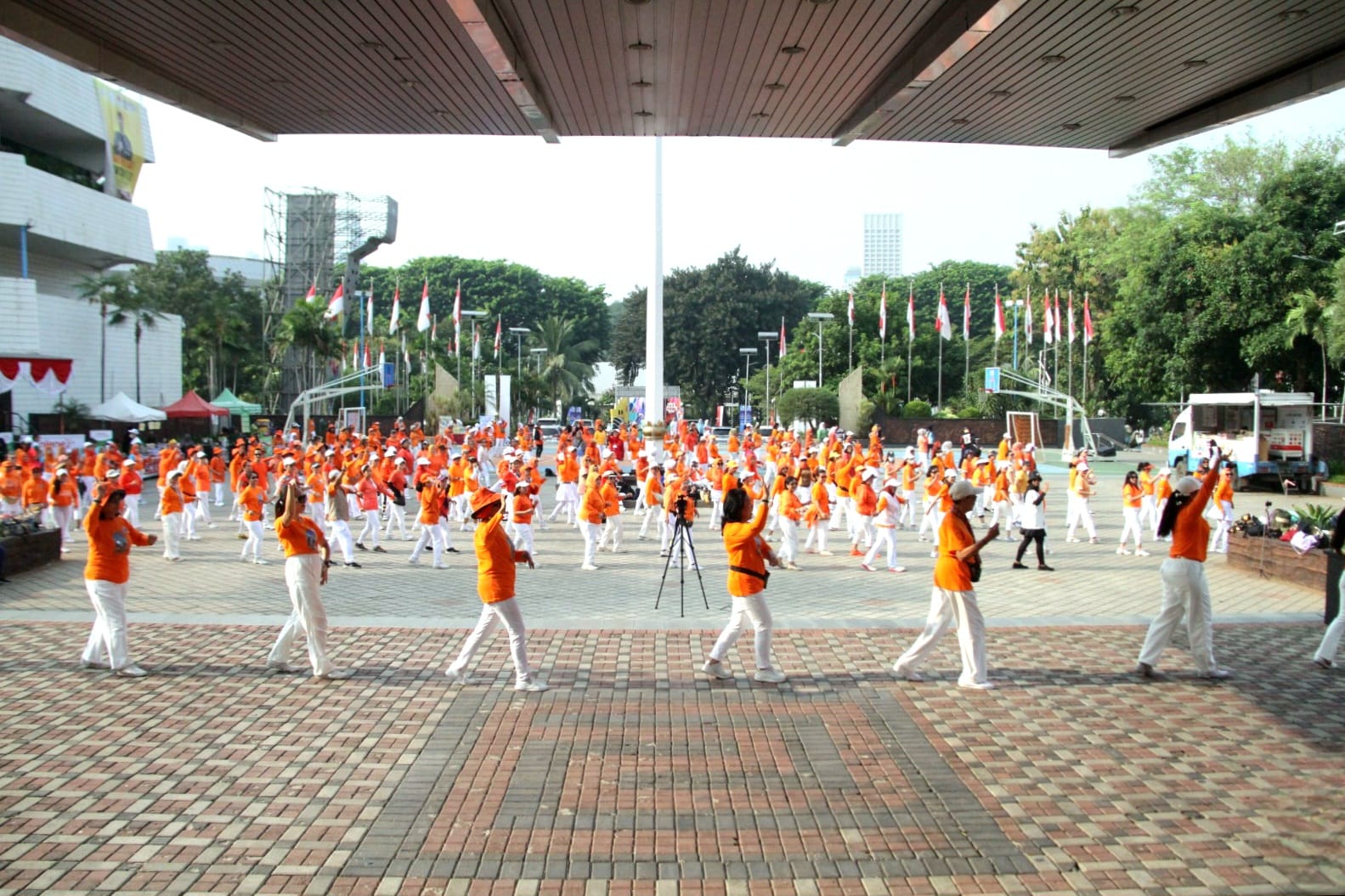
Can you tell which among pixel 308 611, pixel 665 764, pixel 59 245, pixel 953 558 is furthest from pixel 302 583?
pixel 59 245

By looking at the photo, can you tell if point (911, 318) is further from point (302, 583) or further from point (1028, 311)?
point (302, 583)

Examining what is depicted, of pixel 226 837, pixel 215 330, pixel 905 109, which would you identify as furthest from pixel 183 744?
pixel 215 330

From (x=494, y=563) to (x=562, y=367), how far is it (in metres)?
65.3

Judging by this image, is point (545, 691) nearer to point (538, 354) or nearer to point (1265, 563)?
point (1265, 563)

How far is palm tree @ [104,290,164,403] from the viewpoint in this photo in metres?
42.3

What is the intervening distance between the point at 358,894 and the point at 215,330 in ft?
184

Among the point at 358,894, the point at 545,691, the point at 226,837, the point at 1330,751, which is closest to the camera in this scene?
the point at 358,894

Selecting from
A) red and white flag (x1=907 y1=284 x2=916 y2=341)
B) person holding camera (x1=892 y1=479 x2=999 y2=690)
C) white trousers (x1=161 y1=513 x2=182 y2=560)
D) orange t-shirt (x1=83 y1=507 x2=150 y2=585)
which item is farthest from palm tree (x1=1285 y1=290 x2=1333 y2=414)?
orange t-shirt (x1=83 y1=507 x2=150 y2=585)

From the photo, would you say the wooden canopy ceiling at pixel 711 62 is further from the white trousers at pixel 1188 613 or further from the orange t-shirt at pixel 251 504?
the orange t-shirt at pixel 251 504

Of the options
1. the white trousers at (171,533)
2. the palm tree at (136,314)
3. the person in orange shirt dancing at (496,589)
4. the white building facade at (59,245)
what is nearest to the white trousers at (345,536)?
the white trousers at (171,533)

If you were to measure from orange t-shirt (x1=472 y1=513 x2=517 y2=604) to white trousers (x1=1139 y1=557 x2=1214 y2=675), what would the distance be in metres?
5.53

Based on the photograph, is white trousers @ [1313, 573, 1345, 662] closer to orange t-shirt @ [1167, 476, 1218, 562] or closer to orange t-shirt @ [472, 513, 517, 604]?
orange t-shirt @ [1167, 476, 1218, 562]

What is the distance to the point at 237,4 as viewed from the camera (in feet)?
26.5

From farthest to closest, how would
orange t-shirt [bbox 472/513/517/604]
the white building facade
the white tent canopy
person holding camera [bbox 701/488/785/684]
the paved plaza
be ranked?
the white tent canopy < the white building facade < person holding camera [bbox 701/488/785/684] < orange t-shirt [bbox 472/513/517/604] < the paved plaza
